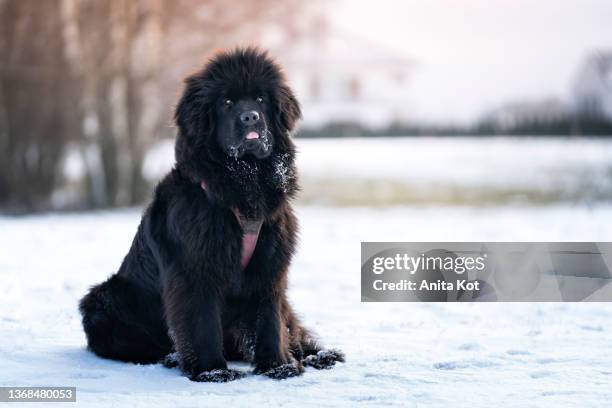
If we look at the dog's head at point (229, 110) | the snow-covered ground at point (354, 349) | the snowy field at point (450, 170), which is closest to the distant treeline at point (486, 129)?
the snowy field at point (450, 170)

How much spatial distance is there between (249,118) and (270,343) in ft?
3.99

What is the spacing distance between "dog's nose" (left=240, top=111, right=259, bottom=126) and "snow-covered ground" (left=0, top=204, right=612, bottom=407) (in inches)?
53.0

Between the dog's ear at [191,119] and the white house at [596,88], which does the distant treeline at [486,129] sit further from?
the dog's ear at [191,119]

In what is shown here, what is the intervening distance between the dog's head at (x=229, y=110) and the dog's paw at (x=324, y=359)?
1.18 m

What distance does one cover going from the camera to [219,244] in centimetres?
394

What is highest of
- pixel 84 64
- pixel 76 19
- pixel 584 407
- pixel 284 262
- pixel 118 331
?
pixel 76 19

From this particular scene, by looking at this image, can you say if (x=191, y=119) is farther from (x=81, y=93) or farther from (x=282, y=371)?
(x=81, y=93)

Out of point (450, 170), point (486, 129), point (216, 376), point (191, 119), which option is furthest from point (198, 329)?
point (486, 129)

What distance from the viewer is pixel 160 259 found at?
412cm

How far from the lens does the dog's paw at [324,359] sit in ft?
14.0

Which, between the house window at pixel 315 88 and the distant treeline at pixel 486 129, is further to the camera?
the house window at pixel 315 88

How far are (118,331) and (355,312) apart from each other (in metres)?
2.32

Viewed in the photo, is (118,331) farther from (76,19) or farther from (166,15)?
(166,15)

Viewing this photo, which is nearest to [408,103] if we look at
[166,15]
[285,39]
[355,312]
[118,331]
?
[285,39]
